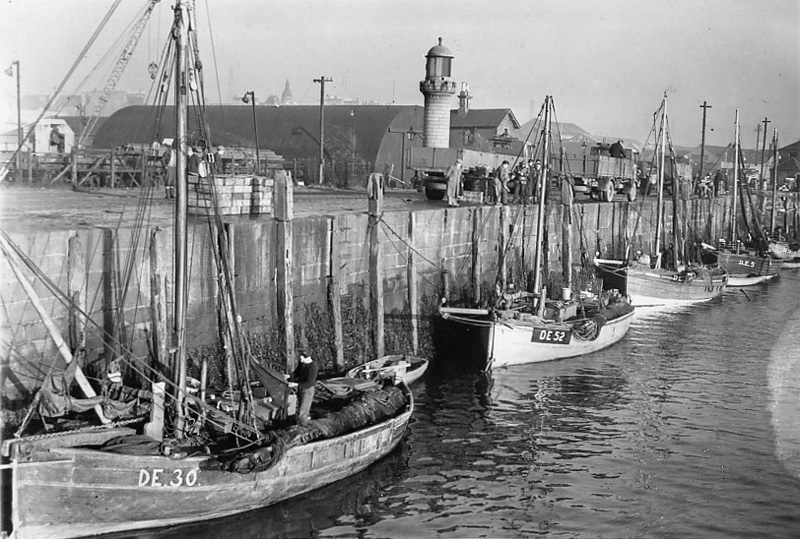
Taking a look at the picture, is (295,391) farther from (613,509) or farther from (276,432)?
(613,509)

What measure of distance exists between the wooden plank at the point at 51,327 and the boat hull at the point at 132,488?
1803 millimetres

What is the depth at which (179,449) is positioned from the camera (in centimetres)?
1638

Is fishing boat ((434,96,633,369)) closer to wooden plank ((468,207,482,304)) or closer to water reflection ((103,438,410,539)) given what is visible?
wooden plank ((468,207,482,304))

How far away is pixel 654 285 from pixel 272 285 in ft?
85.6

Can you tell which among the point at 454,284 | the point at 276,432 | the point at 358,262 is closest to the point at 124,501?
the point at 276,432

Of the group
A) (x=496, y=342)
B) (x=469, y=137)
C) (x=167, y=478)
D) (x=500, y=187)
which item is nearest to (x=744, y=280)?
(x=500, y=187)

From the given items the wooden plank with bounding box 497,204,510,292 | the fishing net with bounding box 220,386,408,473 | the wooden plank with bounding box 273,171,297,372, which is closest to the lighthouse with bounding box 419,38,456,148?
the wooden plank with bounding box 497,204,510,292

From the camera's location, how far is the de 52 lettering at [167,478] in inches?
605

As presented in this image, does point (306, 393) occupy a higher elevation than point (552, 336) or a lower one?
higher

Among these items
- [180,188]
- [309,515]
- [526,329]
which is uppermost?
[180,188]

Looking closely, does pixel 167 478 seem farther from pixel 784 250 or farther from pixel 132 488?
pixel 784 250

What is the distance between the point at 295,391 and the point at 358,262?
8.62 metres

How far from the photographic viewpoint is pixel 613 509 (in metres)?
18.4

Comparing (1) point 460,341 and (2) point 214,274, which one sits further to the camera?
(1) point 460,341
